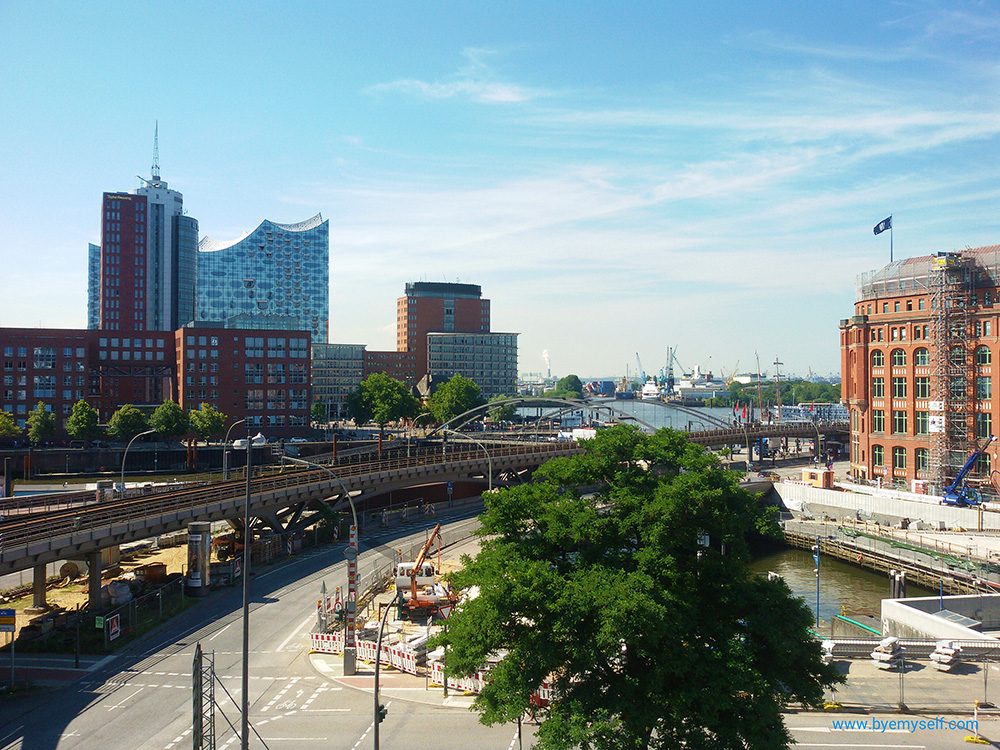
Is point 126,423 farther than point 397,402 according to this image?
No

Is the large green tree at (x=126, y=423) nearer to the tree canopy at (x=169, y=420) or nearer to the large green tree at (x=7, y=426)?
the tree canopy at (x=169, y=420)

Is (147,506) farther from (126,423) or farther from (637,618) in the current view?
(126,423)

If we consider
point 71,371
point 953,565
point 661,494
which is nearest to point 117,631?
point 661,494

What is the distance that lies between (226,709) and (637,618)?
62.1ft

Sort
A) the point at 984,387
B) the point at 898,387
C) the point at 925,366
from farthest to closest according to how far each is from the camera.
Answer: the point at 898,387 → the point at 925,366 → the point at 984,387

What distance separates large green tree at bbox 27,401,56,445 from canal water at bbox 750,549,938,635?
103058 millimetres

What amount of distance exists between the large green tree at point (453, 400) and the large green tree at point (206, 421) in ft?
175

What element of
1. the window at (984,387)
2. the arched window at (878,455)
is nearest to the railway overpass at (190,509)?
the arched window at (878,455)

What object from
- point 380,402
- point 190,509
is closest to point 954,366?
point 190,509

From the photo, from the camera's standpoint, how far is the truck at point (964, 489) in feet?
248

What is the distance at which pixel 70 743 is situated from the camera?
1051 inches

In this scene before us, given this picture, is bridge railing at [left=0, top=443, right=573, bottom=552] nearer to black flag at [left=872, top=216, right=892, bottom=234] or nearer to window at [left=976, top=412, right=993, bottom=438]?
window at [left=976, top=412, right=993, bottom=438]

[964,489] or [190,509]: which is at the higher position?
[190,509]

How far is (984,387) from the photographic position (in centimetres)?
8225
